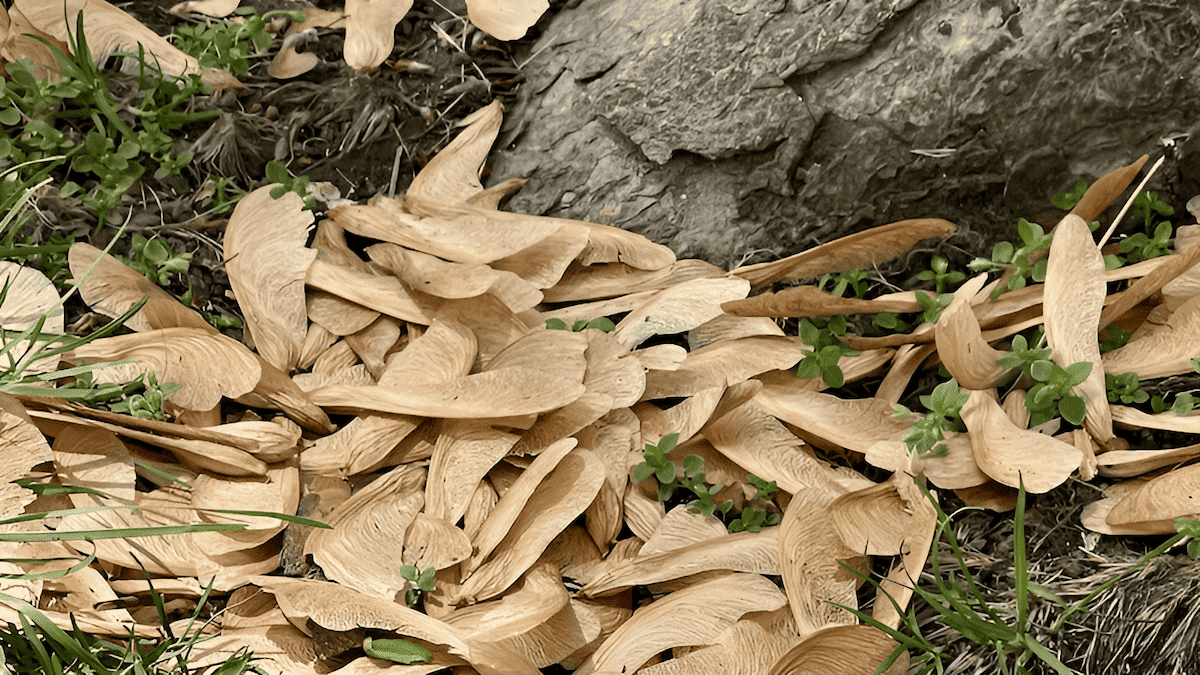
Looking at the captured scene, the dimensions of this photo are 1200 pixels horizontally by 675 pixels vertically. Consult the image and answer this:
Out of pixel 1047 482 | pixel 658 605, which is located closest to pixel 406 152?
pixel 658 605

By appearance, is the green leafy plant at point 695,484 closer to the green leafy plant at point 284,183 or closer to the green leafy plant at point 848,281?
the green leafy plant at point 848,281

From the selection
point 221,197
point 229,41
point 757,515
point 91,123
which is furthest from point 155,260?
point 757,515

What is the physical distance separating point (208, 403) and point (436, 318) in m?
0.31

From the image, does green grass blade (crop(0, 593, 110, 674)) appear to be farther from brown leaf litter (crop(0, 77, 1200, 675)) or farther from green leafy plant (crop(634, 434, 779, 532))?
green leafy plant (crop(634, 434, 779, 532))

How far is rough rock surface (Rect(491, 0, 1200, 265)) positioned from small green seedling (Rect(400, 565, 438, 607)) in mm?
578

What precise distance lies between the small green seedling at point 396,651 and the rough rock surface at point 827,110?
2.17 feet

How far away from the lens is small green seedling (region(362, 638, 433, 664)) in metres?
0.96

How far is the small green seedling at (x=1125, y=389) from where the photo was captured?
3.51ft

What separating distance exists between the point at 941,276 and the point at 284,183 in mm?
949

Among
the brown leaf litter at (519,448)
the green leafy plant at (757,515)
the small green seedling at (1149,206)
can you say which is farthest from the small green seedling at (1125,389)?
the green leafy plant at (757,515)

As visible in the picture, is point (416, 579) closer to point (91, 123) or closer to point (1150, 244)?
point (91, 123)

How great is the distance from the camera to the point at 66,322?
1138 mm

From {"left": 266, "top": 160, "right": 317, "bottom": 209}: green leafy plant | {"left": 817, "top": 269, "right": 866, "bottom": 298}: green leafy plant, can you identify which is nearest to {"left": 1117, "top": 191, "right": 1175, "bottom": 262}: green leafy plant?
{"left": 817, "top": 269, "right": 866, "bottom": 298}: green leafy plant

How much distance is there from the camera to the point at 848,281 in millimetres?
1213
